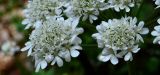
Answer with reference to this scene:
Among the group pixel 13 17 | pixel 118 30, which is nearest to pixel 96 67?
pixel 13 17

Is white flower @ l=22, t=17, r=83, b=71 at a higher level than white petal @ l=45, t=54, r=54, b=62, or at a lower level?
higher

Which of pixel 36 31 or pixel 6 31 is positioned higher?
pixel 36 31

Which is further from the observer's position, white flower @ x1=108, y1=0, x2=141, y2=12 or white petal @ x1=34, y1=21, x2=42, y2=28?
white petal @ x1=34, y1=21, x2=42, y2=28

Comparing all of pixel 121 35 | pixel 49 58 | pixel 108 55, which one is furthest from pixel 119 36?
pixel 49 58

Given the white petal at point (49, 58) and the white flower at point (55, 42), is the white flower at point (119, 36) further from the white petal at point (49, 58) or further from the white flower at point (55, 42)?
the white petal at point (49, 58)

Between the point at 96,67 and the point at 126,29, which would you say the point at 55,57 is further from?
the point at 96,67

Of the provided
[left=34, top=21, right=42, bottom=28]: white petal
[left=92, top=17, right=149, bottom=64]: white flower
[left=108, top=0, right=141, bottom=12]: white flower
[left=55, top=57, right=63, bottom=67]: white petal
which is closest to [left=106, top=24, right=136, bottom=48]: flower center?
[left=92, top=17, right=149, bottom=64]: white flower

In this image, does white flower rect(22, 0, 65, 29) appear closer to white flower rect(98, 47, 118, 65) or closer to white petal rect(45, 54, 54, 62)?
white petal rect(45, 54, 54, 62)
